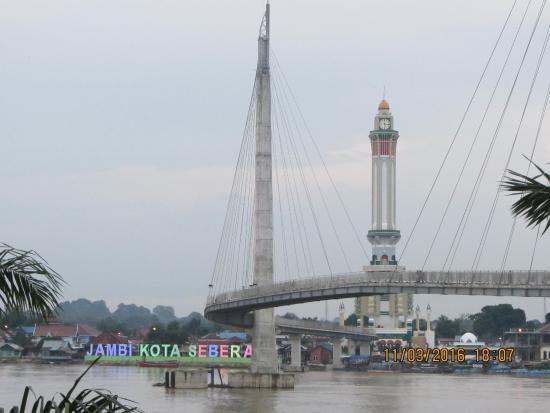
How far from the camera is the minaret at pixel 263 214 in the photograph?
3206 inches

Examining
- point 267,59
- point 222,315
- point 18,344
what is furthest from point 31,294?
point 18,344

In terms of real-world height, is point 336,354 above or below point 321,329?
below

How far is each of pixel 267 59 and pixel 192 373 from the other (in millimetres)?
20513

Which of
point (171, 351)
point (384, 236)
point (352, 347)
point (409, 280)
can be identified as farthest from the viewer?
point (384, 236)

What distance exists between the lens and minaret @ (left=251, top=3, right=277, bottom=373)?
81.4 meters

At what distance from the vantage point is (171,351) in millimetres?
151625

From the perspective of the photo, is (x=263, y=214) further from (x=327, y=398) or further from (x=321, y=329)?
(x=321, y=329)

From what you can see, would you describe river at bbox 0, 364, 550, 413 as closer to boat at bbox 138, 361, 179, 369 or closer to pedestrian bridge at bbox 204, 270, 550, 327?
pedestrian bridge at bbox 204, 270, 550, 327

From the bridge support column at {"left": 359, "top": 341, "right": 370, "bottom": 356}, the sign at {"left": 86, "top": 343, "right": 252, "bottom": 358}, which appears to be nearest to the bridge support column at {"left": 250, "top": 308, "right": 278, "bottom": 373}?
the sign at {"left": 86, "top": 343, "right": 252, "bottom": 358}

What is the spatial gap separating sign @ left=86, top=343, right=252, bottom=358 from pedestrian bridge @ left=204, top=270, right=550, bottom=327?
2134 inches

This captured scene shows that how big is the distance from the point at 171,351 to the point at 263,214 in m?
72.1

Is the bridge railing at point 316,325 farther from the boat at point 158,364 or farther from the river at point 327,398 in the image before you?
the river at point 327,398

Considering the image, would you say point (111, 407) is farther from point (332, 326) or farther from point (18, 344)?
point (18, 344)
